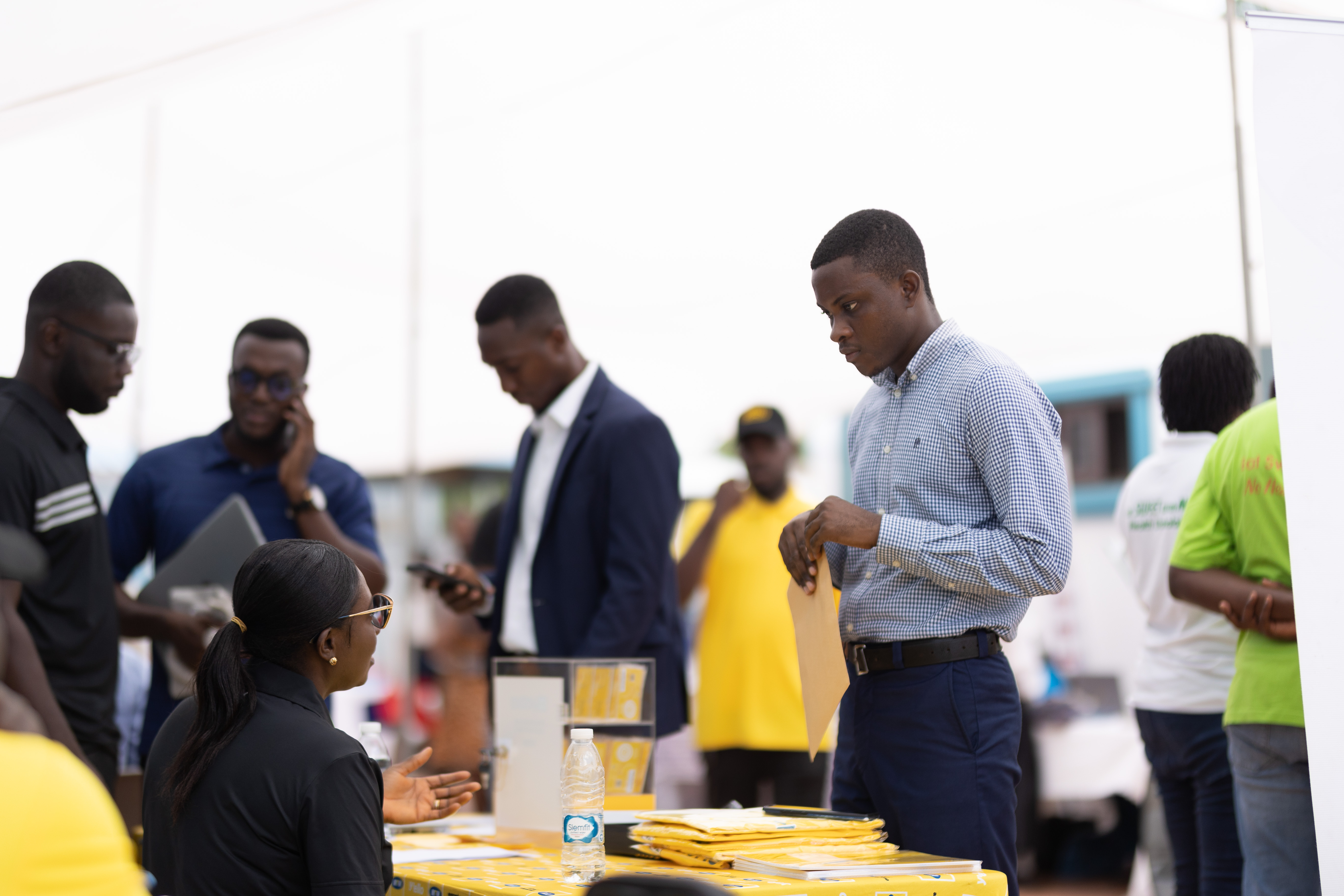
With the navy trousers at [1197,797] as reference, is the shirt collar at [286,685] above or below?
above

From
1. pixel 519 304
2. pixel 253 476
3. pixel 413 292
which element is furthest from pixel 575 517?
pixel 413 292

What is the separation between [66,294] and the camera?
2785 mm

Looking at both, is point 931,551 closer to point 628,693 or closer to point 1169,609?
point 628,693

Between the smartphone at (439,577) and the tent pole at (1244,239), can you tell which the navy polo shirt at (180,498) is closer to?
the smartphone at (439,577)

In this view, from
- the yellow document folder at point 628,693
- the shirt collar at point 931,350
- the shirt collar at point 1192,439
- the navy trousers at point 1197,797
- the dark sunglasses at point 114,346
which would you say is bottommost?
the navy trousers at point 1197,797

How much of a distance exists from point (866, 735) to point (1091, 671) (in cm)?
501

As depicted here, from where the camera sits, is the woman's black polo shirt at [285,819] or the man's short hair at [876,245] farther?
the man's short hair at [876,245]

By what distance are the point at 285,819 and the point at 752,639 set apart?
2.84 m

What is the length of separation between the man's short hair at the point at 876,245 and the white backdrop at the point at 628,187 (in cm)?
229

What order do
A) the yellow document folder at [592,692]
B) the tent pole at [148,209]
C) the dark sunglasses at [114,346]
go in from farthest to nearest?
the tent pole at [148,209]
the dark sunglasses at [114,346]
the yellow document folder at [592,692]

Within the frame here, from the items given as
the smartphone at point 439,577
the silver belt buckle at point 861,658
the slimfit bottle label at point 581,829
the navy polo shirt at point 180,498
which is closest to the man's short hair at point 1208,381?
the silver belt buckle at point 861,658

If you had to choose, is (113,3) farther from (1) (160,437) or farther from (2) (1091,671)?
(2) (1091,671)

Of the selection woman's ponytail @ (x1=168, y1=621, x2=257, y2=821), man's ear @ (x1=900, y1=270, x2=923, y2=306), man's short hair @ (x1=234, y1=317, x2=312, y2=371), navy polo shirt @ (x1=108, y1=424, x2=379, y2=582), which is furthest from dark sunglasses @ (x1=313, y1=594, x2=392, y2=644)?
man's short hair @ (x1=234, y1=317, x2=312, y2=371)

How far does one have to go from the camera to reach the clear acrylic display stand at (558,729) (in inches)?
92.7
